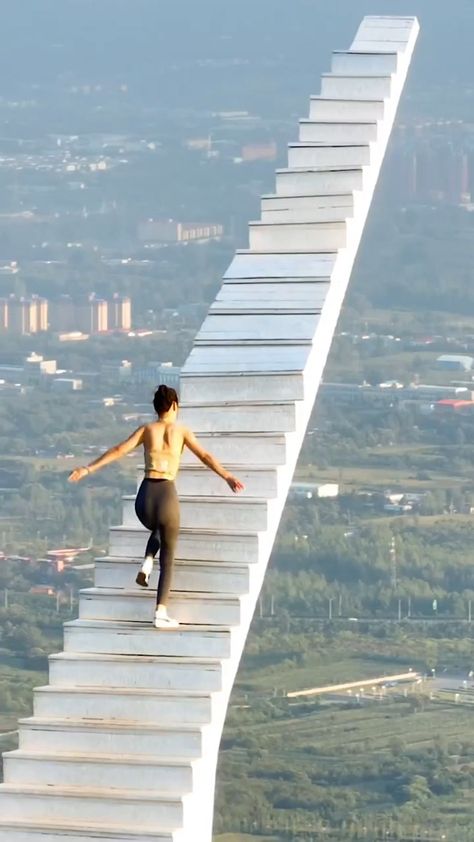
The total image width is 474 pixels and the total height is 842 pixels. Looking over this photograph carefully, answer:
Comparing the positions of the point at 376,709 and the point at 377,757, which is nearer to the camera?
the point at 377,757

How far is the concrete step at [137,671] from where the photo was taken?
9.75 metres

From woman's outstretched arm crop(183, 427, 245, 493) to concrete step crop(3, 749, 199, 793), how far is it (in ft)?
3.49

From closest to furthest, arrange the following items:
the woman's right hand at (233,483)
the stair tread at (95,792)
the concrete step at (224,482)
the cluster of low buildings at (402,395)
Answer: the stair tread at (95,792) → the woman's right hand at (233,483) → the concrete step at (224,482) → the cluster of low buildings at (402,395)

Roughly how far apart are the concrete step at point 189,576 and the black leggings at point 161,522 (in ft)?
0.65

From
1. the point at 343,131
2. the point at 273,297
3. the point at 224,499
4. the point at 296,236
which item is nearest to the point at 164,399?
the point at 224,499

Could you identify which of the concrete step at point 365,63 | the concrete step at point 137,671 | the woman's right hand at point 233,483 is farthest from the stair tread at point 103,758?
the concrete step at point 365,63

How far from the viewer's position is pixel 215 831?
115ft

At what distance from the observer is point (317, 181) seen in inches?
490

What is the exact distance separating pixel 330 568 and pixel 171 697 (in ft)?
147

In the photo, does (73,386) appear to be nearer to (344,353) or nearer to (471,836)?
(344,353)

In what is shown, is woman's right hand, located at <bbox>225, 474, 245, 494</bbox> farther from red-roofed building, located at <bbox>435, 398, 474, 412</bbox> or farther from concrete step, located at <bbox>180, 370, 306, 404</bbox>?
red-roofed building, located at <bbox>435, 398, 474, 412</bbox>

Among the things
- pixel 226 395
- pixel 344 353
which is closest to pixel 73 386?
pixel 344 353

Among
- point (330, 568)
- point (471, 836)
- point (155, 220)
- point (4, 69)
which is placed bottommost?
point (471, 836)

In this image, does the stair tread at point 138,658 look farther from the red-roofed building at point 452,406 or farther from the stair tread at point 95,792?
the red-roofed building at point 452,406
